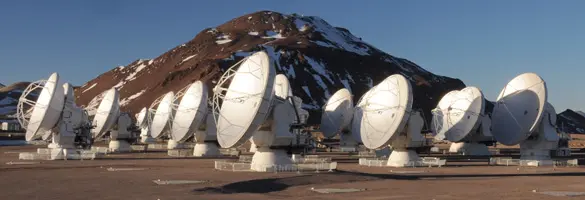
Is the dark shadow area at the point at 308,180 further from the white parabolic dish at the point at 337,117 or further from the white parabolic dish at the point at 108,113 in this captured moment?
the white parabolic dish at the point at 108,113

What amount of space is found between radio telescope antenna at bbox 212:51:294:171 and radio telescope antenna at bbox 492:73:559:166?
25.7 metres

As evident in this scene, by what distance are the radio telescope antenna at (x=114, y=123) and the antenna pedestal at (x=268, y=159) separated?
1499 inches

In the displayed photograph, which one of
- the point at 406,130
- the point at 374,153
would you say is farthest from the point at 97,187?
the point at 374,153

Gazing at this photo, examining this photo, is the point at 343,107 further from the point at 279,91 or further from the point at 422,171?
the point at 422,171

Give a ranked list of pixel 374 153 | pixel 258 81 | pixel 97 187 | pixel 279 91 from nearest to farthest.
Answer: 1. pixel 97 187
2. pixel 258 81
3. pixel 279 91
4. pixel 374 153

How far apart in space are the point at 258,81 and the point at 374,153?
38582mm

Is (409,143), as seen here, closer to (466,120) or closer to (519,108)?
(519,108)

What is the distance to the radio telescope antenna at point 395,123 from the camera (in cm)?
5516

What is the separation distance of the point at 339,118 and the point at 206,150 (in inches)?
889

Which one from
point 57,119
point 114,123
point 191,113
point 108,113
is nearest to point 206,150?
point 191,113

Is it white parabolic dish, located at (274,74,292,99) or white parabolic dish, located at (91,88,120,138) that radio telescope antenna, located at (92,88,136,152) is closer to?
white parabolic dish, located at (91,88,120,138)

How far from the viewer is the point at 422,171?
52.1 m

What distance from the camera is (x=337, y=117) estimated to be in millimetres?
90938

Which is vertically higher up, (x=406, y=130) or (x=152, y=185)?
(x=406, y=130)
